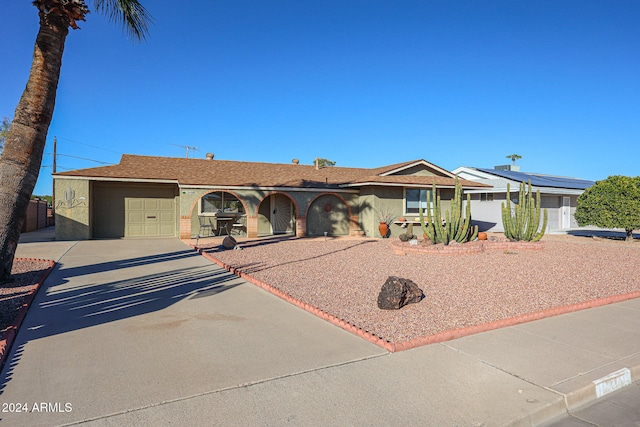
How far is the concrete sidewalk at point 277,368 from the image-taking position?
10.7ft

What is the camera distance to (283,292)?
748 centimetres

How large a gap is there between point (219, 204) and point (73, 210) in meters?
6.00

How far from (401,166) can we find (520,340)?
53.2 feet

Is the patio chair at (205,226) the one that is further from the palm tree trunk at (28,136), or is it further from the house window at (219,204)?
the palm tree trunk at (28,136)

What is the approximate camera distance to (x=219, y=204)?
19.5 meters

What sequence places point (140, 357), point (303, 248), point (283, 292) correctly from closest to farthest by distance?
point (140, 357), point (283, 292), point (303, 248)

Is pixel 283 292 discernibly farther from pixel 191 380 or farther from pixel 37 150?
pixel 37 150

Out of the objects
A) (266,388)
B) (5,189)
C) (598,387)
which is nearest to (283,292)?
(266,388)

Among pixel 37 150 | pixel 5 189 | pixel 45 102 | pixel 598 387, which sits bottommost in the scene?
pixel 598 387

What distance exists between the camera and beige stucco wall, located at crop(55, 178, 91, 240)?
16.7 m

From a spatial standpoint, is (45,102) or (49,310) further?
(45,102)

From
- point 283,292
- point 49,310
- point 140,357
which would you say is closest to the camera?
point 140,357

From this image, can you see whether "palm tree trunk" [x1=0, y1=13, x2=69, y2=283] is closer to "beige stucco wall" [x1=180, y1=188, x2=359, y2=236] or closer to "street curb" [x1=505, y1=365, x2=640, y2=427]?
"street curb" [x1=505, y1=365, x2=640, y2=427]

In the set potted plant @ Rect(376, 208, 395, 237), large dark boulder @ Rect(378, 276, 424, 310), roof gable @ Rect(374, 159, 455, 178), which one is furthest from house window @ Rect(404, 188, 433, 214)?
large dark boulder @ Rect(378, 276, 424, 310)
